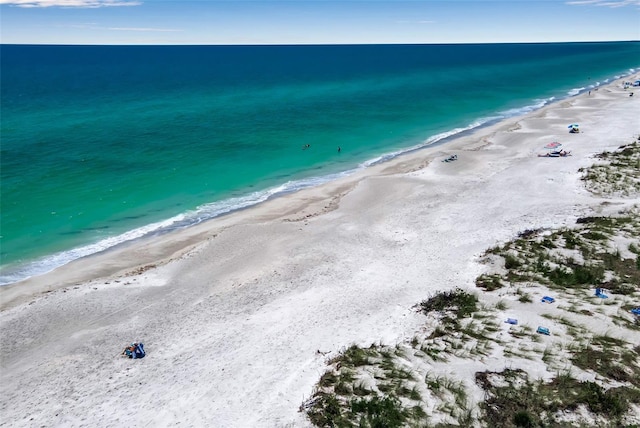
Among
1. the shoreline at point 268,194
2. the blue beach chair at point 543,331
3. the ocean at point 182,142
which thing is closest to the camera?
the blue beach chair at point 543,331

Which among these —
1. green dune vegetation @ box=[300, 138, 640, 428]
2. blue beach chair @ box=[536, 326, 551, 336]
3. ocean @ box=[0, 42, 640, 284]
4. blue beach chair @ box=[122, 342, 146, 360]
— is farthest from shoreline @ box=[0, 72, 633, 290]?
blue beach chair @ box=[536, 326, 551, 336]

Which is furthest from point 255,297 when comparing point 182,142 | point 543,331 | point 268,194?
point 182,142

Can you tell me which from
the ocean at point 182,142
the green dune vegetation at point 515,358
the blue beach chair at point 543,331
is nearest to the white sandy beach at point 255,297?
the green dune vegetation at point 515,358

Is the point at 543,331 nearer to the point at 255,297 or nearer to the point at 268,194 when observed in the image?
the point at 255,297

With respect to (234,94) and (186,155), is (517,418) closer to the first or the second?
(186,155)

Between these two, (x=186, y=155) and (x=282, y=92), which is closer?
(x=186, y=155)

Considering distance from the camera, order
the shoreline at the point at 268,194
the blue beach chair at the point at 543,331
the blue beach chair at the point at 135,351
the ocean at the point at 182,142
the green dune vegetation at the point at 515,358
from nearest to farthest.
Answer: the green dune vegetation at the point at 515,358 → the blue beach chair at the point at 543,331 → the blue beach chair at the point at 135,351 → the shoreline at the point at 268,194 → the ocean at the point at 182,142

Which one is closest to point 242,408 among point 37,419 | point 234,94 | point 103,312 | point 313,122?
point 37,419

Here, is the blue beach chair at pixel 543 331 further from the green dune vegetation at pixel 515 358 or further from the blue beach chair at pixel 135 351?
the blue beach chair at pixel 135 351
